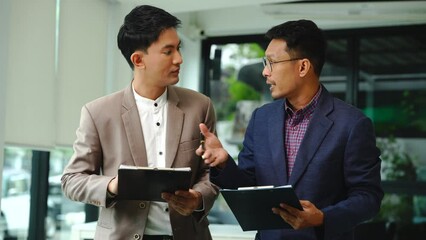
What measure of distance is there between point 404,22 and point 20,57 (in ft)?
12.2

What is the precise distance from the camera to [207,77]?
6699 millimetres

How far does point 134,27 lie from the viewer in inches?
96.5

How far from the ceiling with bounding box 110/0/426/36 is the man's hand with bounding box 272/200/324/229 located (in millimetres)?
2839

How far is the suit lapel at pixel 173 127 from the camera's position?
2.41m

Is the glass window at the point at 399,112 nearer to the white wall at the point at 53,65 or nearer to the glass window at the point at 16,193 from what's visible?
the white wall at the point at 53,65

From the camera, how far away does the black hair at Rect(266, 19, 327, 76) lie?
2547 mm

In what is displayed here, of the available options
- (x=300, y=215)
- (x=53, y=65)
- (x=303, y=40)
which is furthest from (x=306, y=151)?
(x=53, y=65)

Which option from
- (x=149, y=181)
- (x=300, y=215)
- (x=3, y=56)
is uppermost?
(x=3, y=56)

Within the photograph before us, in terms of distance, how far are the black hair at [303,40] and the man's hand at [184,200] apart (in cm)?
70

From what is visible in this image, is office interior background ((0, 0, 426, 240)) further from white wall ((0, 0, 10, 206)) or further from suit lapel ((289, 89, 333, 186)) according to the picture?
suit lapel ((289, 89, 333, 186))

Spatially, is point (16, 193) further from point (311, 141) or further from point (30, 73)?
point (311, 141)

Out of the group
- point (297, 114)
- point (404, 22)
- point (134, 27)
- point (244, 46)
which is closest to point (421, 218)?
point (404, 22)

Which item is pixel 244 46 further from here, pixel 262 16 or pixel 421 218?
pixel 421 218

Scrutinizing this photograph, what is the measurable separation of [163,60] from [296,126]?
0.58 m
